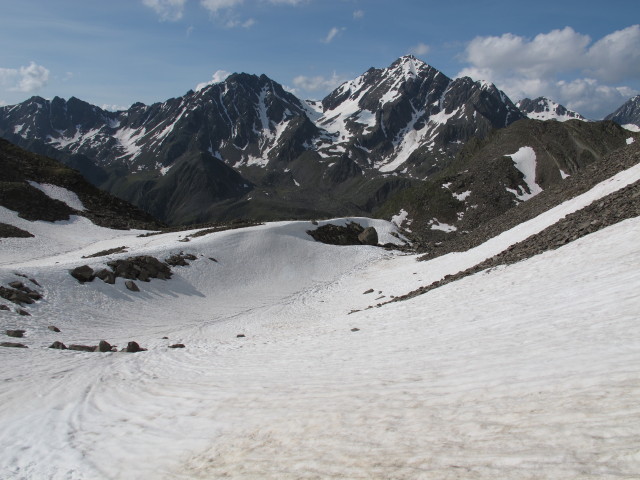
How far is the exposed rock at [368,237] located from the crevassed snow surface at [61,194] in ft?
134

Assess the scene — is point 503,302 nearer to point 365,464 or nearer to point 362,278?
point 365,464

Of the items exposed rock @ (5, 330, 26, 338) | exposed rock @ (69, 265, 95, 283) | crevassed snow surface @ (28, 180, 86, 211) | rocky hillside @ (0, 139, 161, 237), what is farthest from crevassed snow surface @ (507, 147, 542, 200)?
exposed rock @ (5, 330, 26, 338)

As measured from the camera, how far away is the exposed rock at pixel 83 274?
84.5 feet

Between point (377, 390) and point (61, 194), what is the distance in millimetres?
69108

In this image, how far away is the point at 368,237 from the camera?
175 ft

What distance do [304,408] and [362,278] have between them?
29.9m

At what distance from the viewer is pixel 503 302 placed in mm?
14477

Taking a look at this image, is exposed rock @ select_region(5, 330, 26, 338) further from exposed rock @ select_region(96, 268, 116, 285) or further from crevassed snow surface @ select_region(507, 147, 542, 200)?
crevassed snow surface @ select_region(507, 147, 542, 200)

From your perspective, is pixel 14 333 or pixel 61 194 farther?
pixel 61 194

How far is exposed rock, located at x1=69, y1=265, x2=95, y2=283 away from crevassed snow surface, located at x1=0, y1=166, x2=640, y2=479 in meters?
3.78

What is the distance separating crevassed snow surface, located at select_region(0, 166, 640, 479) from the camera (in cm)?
557

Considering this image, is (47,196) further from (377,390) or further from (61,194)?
(377,390)

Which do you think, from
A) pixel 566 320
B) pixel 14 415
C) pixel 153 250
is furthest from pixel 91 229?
pixel 566 320

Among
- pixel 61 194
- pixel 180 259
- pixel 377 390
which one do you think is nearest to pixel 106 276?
pixel 180 259
